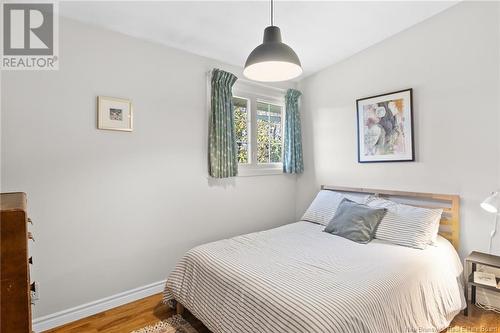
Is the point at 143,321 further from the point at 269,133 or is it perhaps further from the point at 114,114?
the point at 269,133

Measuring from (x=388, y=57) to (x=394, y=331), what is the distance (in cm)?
259

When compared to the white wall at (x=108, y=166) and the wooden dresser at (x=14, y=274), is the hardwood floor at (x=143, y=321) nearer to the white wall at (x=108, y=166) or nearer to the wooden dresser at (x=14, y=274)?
the white wall at (x=108, y=166)

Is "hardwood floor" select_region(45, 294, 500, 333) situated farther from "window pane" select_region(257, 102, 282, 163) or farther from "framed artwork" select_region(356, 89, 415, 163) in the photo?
"window pane" select_region(257, 102, 282, 163)

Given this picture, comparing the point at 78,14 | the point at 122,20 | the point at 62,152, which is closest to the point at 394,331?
the point at 62,152

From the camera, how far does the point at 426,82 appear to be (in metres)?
2.53

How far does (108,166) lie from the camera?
7.48ft

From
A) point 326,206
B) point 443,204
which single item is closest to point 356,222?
point 326,206

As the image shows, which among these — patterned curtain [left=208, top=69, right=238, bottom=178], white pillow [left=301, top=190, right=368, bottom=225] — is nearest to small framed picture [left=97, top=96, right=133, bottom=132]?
patterned curtain [left=208, top=69, right=238, bottom=178]

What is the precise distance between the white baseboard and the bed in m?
0.44

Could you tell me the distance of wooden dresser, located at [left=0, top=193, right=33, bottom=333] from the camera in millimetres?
770

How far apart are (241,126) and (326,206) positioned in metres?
1.40

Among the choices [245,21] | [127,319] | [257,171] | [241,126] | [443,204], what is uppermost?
[245,21]

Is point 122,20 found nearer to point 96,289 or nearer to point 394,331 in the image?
point 96,289

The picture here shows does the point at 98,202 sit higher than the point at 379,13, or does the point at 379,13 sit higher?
the point at 379,13
